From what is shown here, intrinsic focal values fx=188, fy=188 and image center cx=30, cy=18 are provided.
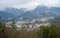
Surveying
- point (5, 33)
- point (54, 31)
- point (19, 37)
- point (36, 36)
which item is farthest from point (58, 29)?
point (5, 33)

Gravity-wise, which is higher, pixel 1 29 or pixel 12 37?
pixel 1 29

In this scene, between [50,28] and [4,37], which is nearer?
[4,37]

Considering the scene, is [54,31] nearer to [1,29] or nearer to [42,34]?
[42,34]

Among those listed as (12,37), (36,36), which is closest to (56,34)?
(36,36)

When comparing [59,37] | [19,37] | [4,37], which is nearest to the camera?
[4,37]

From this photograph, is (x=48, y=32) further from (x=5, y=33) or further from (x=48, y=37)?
(x=5, y=33)

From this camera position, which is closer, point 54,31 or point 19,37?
point 54,31

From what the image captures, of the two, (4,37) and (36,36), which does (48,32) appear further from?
(4,37)

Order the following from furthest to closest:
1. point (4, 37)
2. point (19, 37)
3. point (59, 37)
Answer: point (19, 37) < point (59, 37) < point (4, 37)
